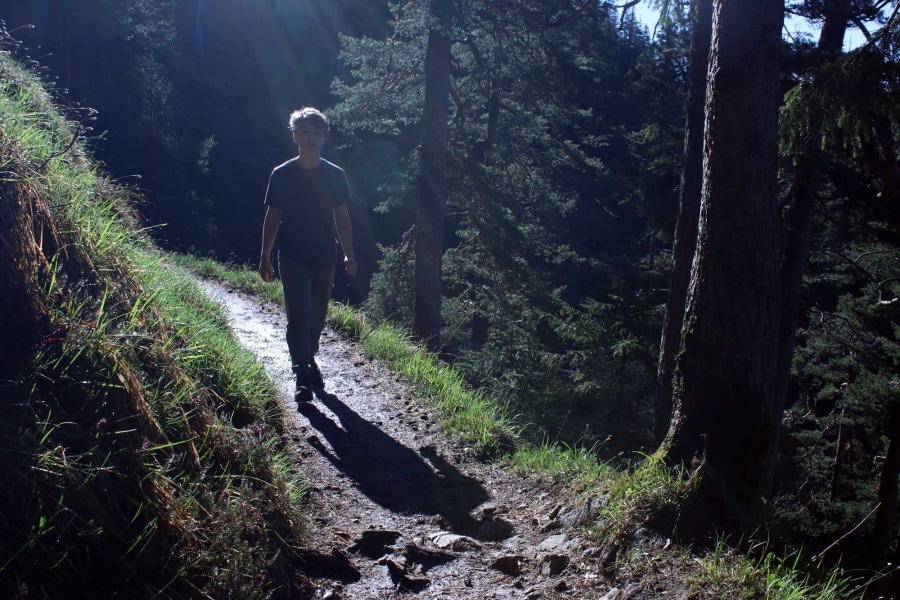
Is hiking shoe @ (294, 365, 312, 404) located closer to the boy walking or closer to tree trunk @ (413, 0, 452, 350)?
the boy walking

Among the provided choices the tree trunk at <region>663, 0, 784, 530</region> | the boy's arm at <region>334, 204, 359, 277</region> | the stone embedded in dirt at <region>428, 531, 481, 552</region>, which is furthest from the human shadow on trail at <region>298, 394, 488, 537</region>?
the tree trunk at <region>663, 0, 784, 530</region>

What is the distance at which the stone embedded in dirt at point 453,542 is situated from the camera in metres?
3.73

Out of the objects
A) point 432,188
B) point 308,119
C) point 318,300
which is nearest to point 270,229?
point 318,300

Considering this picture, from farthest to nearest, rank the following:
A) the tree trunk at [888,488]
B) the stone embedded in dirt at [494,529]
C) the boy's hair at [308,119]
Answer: the tree trunk at [888,488] → the boy's hair at [308,119] → the stone embedded in dirt at [494,529]

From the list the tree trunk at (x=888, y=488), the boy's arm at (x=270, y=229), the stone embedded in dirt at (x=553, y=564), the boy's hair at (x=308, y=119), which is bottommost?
the tree trunk at (x=888, y=488)

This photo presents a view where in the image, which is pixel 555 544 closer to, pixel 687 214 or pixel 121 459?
pixel 121 459

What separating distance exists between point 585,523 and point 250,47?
43.0 m

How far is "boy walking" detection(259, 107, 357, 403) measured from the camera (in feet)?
17.7

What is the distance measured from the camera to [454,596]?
3289mm

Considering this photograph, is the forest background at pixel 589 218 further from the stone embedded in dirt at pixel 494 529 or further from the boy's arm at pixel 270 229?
the boy's arm at pixel 270 229

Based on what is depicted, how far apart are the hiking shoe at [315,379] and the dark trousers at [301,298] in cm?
11

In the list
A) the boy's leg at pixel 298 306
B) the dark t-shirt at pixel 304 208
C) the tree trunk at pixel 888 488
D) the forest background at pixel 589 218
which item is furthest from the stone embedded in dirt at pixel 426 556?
the tree trunk at pixel 888 488

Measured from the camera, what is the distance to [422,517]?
4094 mm

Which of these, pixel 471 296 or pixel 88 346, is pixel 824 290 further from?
pixel 88 346
